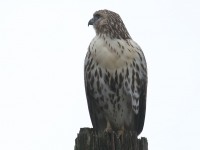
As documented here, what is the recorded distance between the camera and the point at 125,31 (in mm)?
6641

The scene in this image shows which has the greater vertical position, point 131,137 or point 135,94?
point 135,94

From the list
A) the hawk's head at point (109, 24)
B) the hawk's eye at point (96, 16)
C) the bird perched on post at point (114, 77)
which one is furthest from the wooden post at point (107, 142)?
the hawk's eye at point (96, 16)

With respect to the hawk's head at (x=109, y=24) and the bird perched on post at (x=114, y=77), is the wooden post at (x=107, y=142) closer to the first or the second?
the bird perched on post at (x=114, y=77)

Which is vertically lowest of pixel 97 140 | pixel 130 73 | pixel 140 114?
pixel 97 140

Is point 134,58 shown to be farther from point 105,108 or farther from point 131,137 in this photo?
point 131,137

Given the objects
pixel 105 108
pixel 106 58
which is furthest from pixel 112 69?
pixel 105 108

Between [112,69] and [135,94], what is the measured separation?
1.62 feet

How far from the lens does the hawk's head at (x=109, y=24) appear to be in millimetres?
6523

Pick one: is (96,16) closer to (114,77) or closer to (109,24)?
(109,24)

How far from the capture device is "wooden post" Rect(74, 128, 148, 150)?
3.54m

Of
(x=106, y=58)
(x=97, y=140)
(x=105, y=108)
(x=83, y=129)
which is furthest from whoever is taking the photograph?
(x=105, y=108)

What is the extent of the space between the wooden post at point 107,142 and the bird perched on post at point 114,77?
95.7 inches

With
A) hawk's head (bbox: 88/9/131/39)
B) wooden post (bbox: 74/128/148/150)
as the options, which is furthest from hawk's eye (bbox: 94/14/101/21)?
wooden post (bbox: 74/128/148/150)

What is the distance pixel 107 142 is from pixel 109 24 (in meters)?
3.28
